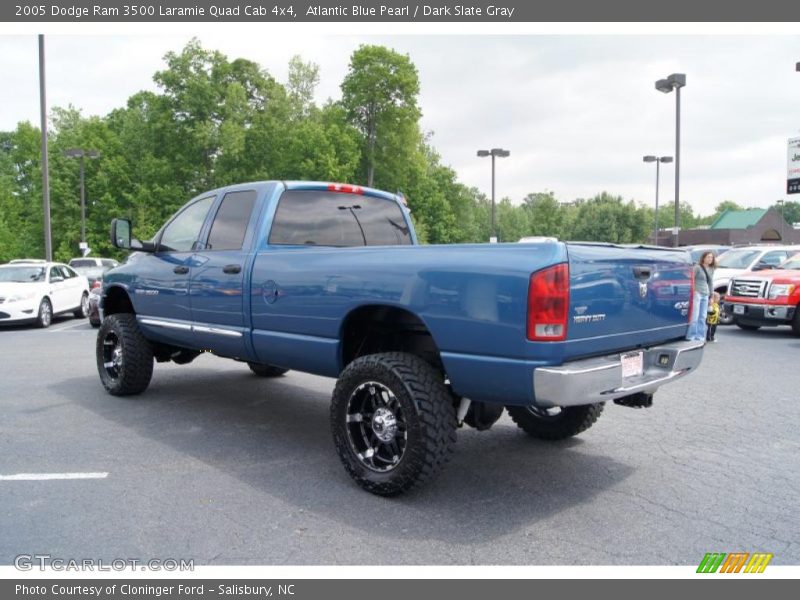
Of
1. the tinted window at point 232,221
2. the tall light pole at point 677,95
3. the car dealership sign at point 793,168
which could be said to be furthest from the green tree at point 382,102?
the tinted window at point 232,221

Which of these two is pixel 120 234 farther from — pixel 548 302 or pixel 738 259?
pixel 738 259

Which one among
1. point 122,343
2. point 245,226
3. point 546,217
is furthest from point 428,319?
point 546,217

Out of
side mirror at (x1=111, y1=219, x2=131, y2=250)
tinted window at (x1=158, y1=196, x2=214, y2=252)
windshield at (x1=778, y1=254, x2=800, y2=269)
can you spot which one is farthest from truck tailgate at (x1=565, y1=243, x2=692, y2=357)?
windshield at (x1=778, y1=254, x2=800, y2=269)

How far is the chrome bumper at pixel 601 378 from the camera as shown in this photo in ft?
10.2

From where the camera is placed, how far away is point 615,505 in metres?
3.65

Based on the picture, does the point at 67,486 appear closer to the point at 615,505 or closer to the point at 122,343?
the point at 122,343

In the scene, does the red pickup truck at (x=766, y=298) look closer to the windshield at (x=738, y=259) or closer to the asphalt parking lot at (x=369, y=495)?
the windshield at (x=738, y=259)

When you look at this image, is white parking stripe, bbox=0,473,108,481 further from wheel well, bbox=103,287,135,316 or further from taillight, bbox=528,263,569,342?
taillight, bbox=528,263,569,342

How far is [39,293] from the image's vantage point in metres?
14.1

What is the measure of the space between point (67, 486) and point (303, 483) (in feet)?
4.90

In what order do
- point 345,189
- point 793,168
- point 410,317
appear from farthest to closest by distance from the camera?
point 793,168 → point 345,189 → point 410,317

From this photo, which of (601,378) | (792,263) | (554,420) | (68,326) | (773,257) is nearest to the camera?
(601,378)

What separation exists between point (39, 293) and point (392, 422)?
1323cm

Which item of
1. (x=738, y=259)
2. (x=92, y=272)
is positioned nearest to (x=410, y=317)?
(x=738, y=259)
